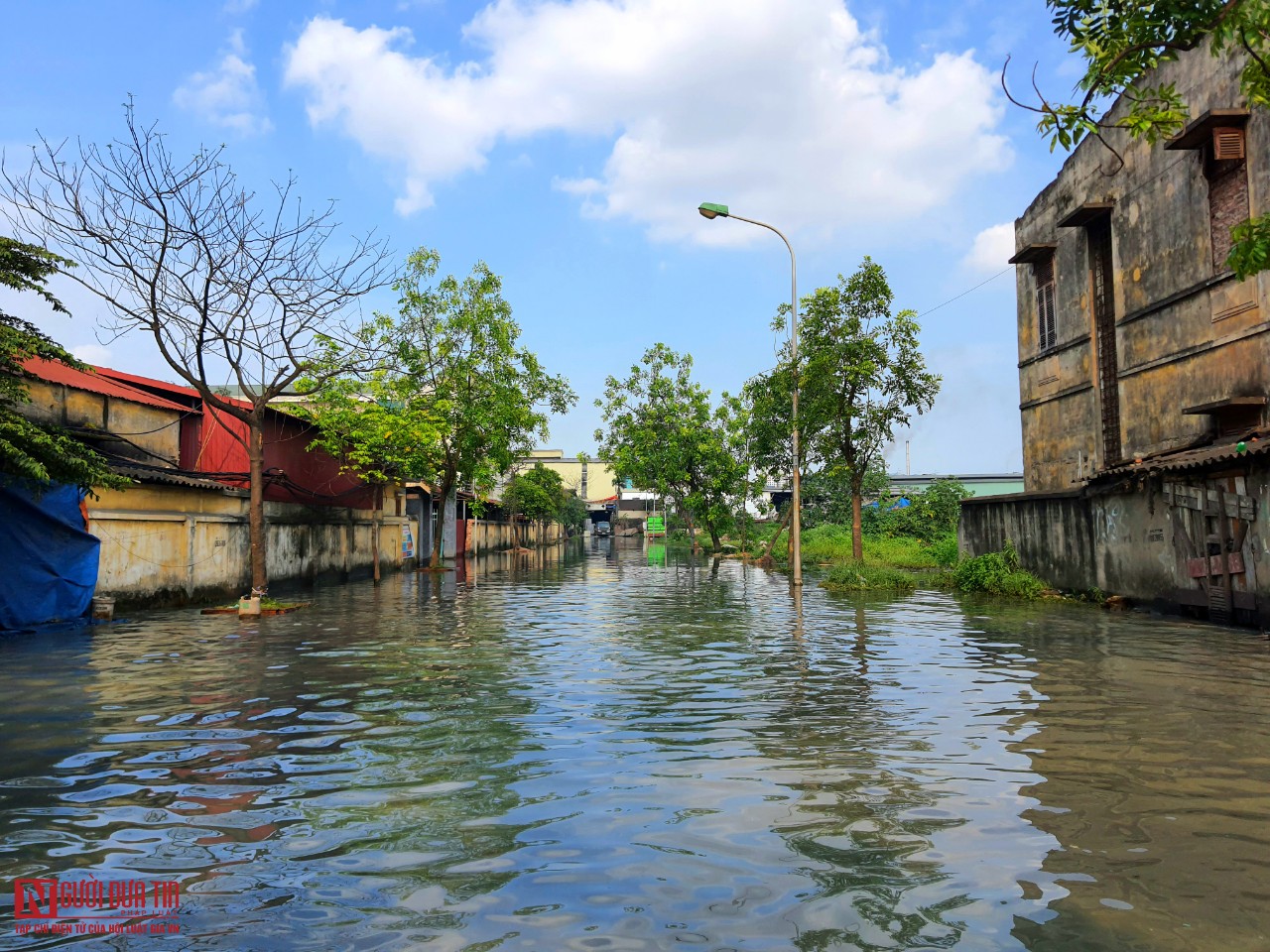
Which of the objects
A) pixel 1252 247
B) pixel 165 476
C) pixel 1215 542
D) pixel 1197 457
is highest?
pixel 1252 247

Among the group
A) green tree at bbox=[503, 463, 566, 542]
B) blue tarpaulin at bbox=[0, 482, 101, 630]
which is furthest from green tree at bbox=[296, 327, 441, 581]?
green tree at bbox=[503, 463, 566, 542]

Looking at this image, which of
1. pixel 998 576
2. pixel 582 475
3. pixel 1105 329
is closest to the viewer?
pixel 998 576

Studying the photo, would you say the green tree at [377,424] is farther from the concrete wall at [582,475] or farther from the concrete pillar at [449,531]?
the concrete wall at [582,475]

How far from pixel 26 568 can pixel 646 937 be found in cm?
1507

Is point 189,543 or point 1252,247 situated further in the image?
point 189,543

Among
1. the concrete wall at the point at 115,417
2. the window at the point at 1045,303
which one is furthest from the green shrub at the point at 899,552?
the concrete wall at the point at 115,417

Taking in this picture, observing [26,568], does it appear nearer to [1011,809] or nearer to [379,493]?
[1011,809]

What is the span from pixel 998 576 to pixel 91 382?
2041 cm

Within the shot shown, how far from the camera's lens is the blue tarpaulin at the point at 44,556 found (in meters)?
14.2

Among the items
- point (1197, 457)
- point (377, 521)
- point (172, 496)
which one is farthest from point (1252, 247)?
point (377, 521)

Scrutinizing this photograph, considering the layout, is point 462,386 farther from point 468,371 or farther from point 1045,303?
point 1045,303

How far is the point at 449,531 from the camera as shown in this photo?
1868 inches

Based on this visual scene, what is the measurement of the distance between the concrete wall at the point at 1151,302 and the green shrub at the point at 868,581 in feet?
16.9

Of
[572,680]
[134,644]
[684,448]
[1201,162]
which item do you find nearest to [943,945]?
[572,680]
